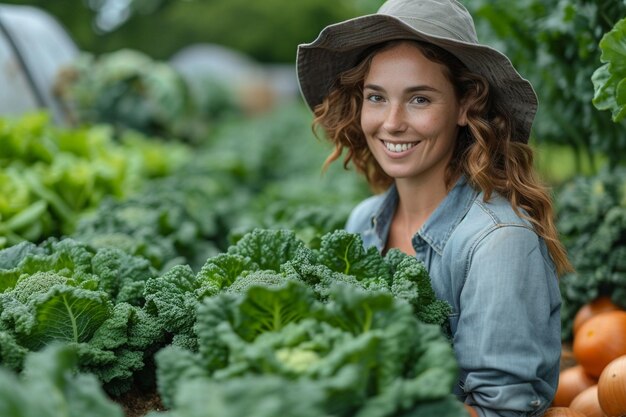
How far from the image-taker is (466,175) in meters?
2.74

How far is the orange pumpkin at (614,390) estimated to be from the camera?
2.72m

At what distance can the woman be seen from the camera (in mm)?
2219

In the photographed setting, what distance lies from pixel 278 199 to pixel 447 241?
13.5ft

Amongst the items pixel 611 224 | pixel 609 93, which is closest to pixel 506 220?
pixel 609 93

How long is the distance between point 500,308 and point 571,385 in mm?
1327

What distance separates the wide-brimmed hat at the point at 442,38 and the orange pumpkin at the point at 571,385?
4.04ft

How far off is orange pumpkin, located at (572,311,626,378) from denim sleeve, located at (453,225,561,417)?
38.0 inches

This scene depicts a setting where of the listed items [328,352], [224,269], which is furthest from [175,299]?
[328,352]

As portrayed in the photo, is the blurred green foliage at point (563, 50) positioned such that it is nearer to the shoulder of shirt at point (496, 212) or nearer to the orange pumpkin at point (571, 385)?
the shoulder of shirt at point (496, 212)

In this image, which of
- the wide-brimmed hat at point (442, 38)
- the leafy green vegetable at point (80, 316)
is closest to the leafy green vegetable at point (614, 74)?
the wide-brimmed hat at point (442, 38)

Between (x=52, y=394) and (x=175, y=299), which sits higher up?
(x=175, y=299)

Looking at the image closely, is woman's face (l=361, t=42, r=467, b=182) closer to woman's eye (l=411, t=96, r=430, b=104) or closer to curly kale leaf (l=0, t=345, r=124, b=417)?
woman's eye (l=411, t=96, r=430, b=104)

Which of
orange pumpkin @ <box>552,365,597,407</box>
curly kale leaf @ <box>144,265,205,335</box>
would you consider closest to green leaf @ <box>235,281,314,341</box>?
curly kale leaf @ <box>144,265,205,335</box>

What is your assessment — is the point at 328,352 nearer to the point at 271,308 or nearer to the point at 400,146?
the point at 271,308
